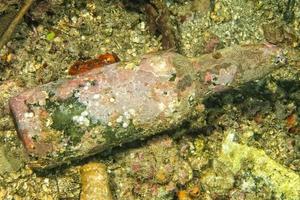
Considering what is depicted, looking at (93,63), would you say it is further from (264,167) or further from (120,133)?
(264,167)

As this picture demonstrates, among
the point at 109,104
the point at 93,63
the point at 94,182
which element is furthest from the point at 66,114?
the point at 93,63

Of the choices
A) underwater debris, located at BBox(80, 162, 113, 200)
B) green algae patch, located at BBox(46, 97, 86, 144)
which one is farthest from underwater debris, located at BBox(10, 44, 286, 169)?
underwater debris, located at BBox(80, 162, 113, 200)

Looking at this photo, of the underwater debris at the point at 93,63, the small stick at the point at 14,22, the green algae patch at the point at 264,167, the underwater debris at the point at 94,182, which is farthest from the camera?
the green algae patch at the point at 264,167

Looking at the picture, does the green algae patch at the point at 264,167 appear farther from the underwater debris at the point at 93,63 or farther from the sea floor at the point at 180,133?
the underwater debris at the point at 93,63

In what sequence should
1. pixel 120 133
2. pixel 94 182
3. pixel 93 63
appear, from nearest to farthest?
pixel 120 133 → pixel 94 182 → pixel 93 63

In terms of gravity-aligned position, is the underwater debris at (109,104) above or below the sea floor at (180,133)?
above

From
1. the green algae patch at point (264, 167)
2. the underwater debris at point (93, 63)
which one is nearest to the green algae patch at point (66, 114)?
the underwater debris at point (93, 63)

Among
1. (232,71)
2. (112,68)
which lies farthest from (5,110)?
(232,71)
